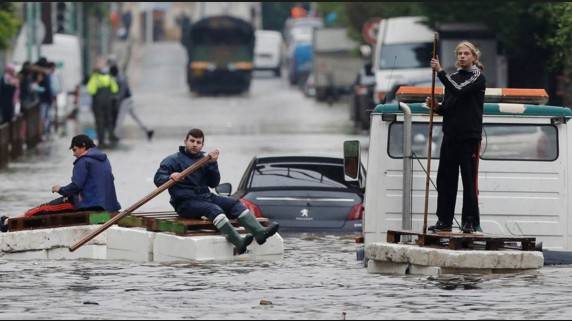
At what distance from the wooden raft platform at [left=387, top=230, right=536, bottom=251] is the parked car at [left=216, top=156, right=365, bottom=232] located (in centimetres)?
431

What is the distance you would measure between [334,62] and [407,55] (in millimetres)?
23827

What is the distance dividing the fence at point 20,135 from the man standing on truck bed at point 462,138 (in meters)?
18.8

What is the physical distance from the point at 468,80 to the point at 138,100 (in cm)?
5421

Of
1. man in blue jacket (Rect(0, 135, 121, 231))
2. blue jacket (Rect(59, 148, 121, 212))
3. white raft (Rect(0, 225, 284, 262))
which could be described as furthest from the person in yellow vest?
white raft (Rect(0, 225, 284, 262))

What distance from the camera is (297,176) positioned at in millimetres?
21938

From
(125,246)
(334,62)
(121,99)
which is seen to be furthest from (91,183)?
(334,62)

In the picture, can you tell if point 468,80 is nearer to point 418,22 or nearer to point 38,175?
point 38,175

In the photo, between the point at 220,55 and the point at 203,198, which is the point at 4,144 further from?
the point at 220,55

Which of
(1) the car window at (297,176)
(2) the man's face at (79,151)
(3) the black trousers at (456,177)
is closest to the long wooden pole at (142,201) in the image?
(2) the man's face at (79,151)

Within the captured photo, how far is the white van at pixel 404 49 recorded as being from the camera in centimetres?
4669

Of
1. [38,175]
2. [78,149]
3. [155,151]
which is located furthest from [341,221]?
[155,151]

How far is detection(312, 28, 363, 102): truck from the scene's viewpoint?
70000 millimetres

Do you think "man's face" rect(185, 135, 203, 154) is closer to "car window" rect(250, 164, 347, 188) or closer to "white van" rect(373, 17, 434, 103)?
"car window" rect(250, 164, 347, 188)

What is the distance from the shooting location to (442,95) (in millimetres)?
18000
